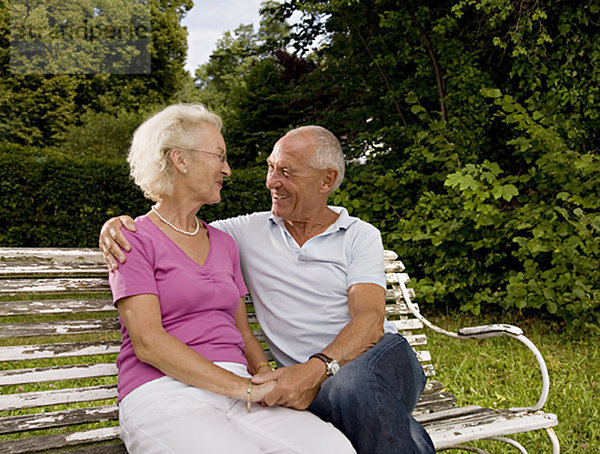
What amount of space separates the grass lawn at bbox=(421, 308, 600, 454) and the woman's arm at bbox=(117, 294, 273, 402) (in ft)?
6.63

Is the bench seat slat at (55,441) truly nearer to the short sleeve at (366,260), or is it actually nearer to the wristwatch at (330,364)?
the wristwatch at (330,364)

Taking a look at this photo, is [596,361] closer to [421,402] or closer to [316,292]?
[421,402]

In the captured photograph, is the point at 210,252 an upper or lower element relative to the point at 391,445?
upper

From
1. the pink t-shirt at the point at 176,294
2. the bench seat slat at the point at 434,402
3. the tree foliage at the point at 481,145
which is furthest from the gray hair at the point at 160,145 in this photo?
the tree foliage at the point at 481,145

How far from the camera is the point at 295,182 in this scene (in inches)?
104

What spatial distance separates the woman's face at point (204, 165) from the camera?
7.38ft

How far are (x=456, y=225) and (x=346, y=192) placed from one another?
116 cm

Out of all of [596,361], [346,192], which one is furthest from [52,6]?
[596,361]

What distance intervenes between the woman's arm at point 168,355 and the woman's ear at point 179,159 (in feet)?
1.80

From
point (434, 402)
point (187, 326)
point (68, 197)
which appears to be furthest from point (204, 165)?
point (68, 197)

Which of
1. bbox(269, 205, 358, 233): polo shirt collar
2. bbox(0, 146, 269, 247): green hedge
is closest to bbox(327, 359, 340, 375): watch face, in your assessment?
bbox(269, 205, 358, 233): polo shirt collar

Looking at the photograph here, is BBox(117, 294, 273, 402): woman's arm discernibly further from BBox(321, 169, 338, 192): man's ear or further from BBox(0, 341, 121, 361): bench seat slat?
BBox(321, 169, 338, 192): man's ear

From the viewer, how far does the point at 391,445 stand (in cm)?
189

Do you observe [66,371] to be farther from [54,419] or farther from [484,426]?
[484,426]
